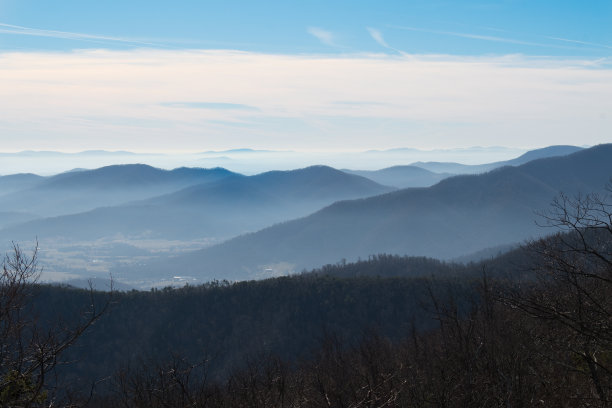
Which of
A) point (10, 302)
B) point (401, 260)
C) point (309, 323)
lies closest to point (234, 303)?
point (309, 323)

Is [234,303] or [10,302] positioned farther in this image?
[234,303]

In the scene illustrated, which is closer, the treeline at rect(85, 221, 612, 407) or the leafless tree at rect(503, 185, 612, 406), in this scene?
the leafless tree at rect(503, 185, 612, 406)

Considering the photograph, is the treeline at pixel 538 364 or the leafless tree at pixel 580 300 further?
the treeline at pixel 538 364

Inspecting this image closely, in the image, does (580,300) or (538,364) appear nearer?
(580,300)

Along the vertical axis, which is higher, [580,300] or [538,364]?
Answer: [580,300]

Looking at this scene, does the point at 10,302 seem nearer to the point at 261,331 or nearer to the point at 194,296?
the point at 261,331

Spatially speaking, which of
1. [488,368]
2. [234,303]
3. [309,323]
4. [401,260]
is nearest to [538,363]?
[488,368]

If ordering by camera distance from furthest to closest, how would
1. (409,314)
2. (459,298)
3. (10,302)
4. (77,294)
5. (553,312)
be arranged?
(77,294) → (409,314) → (459,298) → (553,312) → (10,302)

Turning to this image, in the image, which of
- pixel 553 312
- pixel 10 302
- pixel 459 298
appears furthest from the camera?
pixel 459 298

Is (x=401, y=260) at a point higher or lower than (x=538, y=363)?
lower

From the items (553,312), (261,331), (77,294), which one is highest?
(553,312)
